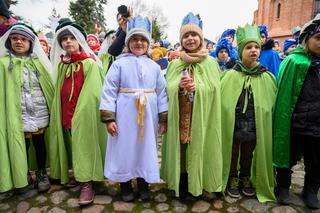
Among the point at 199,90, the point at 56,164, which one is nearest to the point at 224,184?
the point at 199,90

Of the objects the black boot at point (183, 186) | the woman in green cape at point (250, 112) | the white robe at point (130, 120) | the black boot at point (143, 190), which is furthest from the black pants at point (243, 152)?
the black boot at point (143, 190)

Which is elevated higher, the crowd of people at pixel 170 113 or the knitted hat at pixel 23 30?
the knitted hat at pixel 23 30

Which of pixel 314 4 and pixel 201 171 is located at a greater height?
pixel 314 4

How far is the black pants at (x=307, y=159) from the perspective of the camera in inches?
103

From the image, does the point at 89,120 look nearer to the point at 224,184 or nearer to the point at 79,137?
the point at 79,137

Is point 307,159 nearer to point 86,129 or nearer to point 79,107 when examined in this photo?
point 86,129

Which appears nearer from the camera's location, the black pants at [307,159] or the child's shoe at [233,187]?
the black pants at [307,159]

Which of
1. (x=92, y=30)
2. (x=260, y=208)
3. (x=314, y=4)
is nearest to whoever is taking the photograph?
(x=260, y=208)

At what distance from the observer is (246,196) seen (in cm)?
293

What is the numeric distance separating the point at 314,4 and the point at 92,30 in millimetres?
26546

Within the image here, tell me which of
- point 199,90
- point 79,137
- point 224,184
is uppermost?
point 199,90

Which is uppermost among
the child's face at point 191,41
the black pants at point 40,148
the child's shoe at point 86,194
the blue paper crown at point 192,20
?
the blue paper crown at point 192,20

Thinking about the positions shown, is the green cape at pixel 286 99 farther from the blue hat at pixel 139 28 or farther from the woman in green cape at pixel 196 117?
the blue hat at pixel 139 28

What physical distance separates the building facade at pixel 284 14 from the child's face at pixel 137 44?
23966 mm
